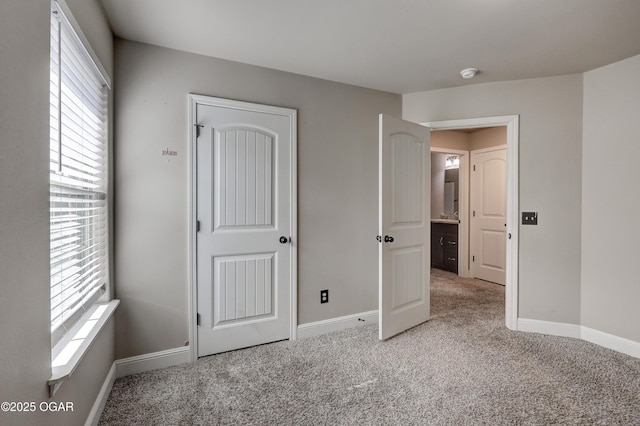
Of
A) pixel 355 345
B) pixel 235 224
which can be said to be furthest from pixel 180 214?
pixel 355 345

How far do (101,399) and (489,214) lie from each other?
4.97 metres

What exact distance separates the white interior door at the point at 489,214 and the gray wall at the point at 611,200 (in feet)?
5.98

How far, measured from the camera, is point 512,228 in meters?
3.05

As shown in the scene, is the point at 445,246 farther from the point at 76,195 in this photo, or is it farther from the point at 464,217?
the point at 76,195

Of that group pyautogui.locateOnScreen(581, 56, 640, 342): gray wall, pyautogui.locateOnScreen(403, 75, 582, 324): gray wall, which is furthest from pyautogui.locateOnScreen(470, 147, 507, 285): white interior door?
pyautogui.locateOnScreen(581, 56, 640, 342): gray wall

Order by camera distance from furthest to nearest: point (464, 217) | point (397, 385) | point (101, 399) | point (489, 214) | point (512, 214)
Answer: point (464, 217) → point (489, 214) → point (512, 214) → point (397, 385) → point (101, 399)

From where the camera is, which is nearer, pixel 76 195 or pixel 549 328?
pixel 76 195

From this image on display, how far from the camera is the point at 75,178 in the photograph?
1.58 meters

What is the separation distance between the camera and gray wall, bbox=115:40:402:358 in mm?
2246

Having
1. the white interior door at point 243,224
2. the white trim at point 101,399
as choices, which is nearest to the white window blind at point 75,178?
the white trim at point 101,399

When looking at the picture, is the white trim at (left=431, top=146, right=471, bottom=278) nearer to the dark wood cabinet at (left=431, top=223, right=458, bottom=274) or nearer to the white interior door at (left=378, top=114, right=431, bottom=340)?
the dark wood cabinet at (left=431, top=223, right=458, bottom=274)

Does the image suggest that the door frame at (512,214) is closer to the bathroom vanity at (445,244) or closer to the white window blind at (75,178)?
the bathroom vanity at (445,244)

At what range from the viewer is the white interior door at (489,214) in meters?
4.70

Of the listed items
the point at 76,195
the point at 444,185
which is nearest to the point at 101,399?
the point at 76,195
